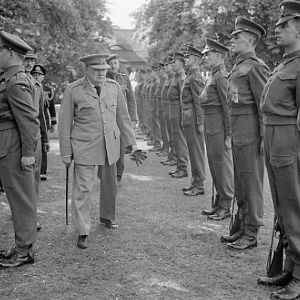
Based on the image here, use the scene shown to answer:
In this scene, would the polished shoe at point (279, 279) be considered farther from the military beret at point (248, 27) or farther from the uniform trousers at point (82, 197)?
the military beret at point (248, 27)

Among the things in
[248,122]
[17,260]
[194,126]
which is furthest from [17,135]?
[194,126]

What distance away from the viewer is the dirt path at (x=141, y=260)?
447 cm

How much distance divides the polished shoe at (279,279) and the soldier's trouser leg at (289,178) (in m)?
0.14

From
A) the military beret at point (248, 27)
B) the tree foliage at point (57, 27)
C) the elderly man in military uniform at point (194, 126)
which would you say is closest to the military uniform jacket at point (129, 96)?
the elderly man in military uniform at point (194, 126)

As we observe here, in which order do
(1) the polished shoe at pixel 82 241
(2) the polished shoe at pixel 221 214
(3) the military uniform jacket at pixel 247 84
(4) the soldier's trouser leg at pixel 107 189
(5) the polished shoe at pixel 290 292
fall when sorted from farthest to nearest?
(2) the polished shoe at pixel 221 214, (4) the soldier's trouser leg at pixel 107 189, (1) the polished shoe at pixel 82 241, (3) the military uniform jacket at pixel 247 84, (5) the polished shoe at pixel 290 292

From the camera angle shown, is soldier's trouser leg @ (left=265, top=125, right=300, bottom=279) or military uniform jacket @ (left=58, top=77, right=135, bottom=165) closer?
soldier's trouser leg @ (left=265, top=125, right=300, bottom=279)

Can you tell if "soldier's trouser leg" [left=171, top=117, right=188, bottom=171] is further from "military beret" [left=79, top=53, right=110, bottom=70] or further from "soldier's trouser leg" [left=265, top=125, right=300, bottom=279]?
"soldier's trouser leg" [left=265, top=125, right=300, bottom=279]

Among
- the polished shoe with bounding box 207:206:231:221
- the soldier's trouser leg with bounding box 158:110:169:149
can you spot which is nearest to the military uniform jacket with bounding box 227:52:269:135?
the polished shoe with bounding box 207:206:231:221

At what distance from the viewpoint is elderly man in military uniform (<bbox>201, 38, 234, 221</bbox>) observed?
678 centimetres

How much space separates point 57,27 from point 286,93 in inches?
379

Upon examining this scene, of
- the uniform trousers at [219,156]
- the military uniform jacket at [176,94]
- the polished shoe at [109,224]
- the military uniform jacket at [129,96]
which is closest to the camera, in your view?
the polished shoe at [109,224]

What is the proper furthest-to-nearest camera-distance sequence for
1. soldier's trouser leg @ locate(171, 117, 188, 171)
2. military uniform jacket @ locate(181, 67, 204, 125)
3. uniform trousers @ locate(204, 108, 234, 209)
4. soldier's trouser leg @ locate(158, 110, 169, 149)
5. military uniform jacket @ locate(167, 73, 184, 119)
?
soldier's trouser leg @ locate(158, 110, 169, 149)
military uniform jacket @ locate(167, 73, 184, 119)
soldier's trouser leg @ locate(171, 117, 188, 171)
military uniform jacket @ locate(181, 67, 204, 125)
uniform trousers @ locate(204, 108, 234, 209)

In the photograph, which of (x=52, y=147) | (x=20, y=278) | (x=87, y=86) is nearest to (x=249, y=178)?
(x=87, y=86)

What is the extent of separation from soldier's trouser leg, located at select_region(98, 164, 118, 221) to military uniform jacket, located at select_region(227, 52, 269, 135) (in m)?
1.69
